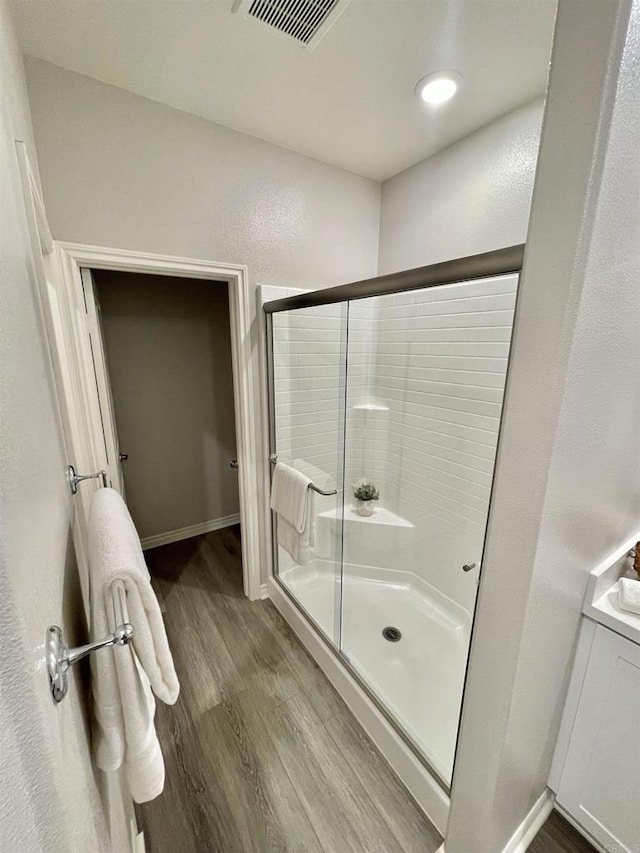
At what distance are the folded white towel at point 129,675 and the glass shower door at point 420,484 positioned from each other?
1.09m

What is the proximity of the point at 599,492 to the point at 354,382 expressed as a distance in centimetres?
162

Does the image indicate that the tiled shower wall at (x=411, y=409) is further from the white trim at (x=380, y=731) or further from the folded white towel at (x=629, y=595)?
the folded white towel at (x=629, y=595)

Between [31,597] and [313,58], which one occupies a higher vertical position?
[313,58]

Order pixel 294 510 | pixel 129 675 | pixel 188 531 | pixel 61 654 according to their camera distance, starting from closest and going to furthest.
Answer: pixel 61 654
pixel 129 675
pixel 294 510
pixel 188 531

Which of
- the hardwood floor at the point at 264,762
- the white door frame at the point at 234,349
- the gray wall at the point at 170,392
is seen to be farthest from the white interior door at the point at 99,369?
the hardwood floor at the point at 264,762

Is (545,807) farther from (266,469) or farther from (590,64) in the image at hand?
(590,64)

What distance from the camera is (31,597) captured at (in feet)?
1.39

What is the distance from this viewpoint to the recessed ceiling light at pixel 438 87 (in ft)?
4.50

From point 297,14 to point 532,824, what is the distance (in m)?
2.79

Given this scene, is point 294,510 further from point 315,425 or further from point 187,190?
point 187,190

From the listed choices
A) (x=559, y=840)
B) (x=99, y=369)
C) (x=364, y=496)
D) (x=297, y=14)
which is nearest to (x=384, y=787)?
(x=559, y=840)

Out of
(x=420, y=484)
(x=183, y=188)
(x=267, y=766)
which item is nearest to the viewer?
(x=267, y=766)

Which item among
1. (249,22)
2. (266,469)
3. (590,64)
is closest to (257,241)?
(249,22)

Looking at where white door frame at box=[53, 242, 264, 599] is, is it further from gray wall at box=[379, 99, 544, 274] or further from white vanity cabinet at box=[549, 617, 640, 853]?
white vanity cabinet at box=[549, 617, 640, 853]
